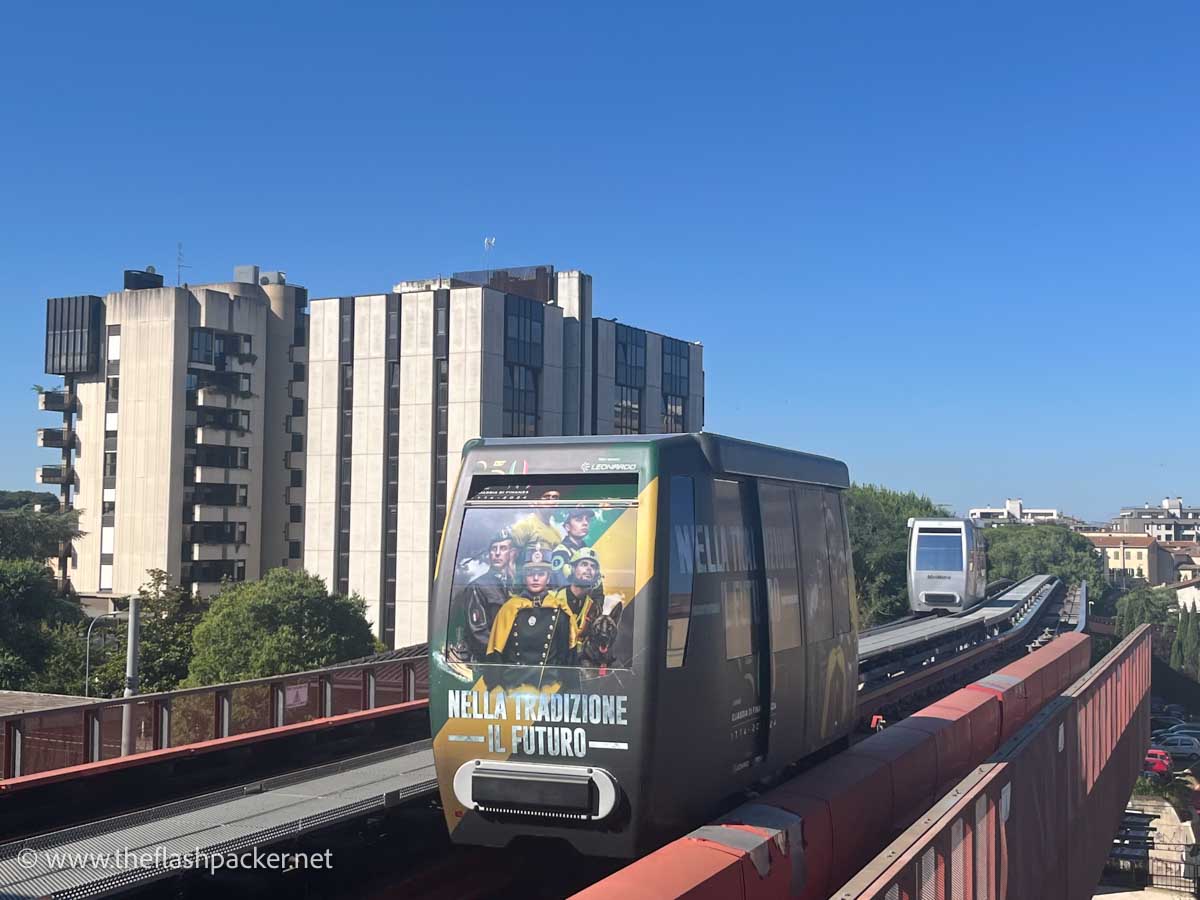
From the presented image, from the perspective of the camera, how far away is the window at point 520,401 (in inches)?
2665

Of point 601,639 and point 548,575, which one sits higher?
point 548,575

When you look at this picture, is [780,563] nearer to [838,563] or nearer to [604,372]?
[838,563]

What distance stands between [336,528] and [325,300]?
558 inches

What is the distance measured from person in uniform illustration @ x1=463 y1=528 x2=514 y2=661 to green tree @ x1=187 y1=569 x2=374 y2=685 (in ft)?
126

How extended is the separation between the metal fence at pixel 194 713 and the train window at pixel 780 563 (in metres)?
3.55

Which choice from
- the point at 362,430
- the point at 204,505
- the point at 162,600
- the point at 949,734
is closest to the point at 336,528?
the point at 362,430

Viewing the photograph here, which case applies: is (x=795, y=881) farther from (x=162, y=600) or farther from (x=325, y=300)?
(x=325, y=300)

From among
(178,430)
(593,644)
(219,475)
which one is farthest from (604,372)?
(593,644)

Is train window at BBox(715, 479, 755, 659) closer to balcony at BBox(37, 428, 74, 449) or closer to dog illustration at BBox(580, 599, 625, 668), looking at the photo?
dog illustration at BBox(580, 599, 625, 668)

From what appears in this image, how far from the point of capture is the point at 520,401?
68938mm

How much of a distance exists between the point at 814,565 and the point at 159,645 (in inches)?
1758

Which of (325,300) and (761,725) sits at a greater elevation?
(325,300)

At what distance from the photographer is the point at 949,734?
523 inches

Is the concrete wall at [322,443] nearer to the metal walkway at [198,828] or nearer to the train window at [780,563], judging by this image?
the metal walkway at [198,828]
